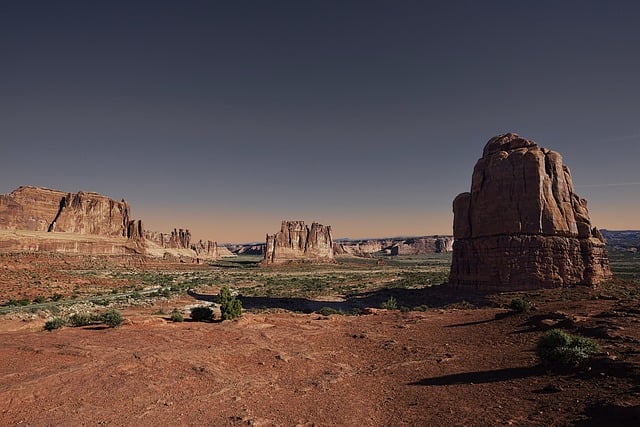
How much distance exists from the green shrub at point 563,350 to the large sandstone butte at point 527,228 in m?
26.2

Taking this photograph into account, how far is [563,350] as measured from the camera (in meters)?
9.51

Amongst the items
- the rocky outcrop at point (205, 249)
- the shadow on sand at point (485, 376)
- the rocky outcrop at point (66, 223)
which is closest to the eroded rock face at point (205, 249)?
the rocky outcrop at point (205, 249)

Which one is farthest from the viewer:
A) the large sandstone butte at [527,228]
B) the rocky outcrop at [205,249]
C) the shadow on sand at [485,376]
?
the rocky outcrop at [205,249]

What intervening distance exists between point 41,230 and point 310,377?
98.8 metres

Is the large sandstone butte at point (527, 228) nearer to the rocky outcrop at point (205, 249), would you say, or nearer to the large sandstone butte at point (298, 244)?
the large sandstone butte at point (298, 244)

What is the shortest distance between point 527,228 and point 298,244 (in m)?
94.4

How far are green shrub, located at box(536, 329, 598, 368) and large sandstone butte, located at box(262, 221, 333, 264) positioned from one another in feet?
334

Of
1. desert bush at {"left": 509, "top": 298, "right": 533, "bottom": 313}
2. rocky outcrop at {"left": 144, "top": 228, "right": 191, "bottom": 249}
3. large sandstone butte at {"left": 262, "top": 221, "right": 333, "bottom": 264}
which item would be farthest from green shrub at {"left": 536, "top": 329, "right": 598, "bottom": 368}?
rocky outcrop at {"left": 144, "top": 228, "right": 191, "bottom": 249}

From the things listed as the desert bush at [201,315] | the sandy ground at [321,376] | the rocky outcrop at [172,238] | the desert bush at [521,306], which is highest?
the rocky outcrop at [172,238]

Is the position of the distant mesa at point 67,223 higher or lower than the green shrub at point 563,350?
higher

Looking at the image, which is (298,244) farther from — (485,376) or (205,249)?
(485,376)

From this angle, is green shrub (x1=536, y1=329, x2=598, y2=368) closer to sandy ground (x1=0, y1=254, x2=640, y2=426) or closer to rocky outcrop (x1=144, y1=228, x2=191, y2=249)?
sandy ground (x1=0, y1=254, x2=640, y2=426)

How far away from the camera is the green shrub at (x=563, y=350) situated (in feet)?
30.5

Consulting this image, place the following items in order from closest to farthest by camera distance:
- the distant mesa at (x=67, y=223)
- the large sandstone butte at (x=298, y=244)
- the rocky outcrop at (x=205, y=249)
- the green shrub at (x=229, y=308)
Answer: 1. the green shrub at (x=229, y=308)
2. the distant mesa at (x=67, y=223)
3. the large sandstone butte at (x=298, y=244)
4. the rocky outcrop at (x=205, y=249)
